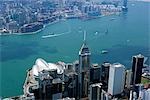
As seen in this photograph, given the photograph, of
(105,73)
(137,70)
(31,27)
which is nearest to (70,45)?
(31,27)

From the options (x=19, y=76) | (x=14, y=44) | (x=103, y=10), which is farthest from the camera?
(x=103, y=10)

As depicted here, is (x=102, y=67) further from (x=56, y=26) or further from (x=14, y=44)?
(x=56, y=26)

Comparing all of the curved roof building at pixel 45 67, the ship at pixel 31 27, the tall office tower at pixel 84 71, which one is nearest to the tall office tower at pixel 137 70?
the tall office tower at pixel 84 71

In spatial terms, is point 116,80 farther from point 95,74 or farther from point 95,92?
point 95,92

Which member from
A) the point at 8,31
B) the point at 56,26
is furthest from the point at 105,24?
the point at 8,31

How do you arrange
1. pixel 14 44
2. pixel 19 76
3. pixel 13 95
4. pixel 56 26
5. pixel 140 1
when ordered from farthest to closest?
pixel 140 1 < pixel 56 26 < pixel 14 44 < pixel 19 76 < pixel 13 95

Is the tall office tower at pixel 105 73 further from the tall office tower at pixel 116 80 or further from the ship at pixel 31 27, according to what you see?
the ship at pixel 31 27
